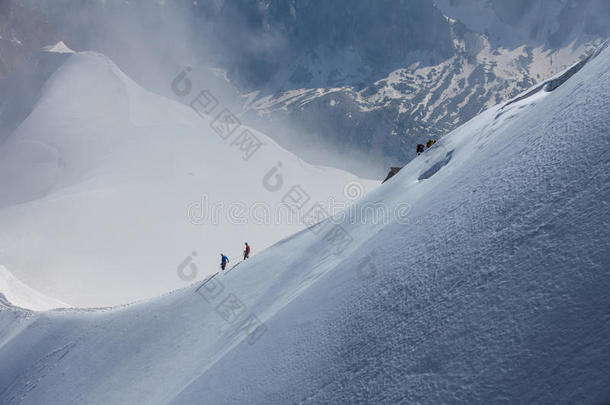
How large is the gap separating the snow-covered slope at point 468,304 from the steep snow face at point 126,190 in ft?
78.9

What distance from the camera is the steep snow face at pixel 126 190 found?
3331cm

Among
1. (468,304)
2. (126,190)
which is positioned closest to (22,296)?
(126,190)

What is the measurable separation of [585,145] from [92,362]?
16.1m

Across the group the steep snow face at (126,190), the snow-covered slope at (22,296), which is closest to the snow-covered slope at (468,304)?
the snow-covered slope at (22,296)

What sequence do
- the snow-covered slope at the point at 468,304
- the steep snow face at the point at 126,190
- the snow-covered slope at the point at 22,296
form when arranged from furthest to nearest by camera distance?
the steep snow face at the point at 126,190 → the snow-covered slope at the point at 22,296 → the snow-covered slope at the point at 468,304

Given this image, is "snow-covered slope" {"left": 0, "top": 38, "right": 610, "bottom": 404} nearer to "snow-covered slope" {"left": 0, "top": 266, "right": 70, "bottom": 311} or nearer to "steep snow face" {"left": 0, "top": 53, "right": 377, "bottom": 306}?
"snow-covered slope" {"left": 0, "top": 266, "right": 70, "bottom": 311}

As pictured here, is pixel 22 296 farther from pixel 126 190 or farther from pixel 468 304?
pixel 468 304

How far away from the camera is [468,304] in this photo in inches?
198

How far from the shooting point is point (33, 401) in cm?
1413

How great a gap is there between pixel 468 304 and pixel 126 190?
45.6m

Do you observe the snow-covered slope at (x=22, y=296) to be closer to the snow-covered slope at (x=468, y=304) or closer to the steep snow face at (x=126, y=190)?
the steep snow face at (x=126, y=190)

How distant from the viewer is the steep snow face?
33.3 m

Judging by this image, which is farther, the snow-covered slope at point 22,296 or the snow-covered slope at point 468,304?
the snow-covered slope at point 22,296

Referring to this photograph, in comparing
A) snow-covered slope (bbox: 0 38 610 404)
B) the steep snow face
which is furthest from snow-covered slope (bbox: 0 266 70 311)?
snow-covered slope (bbox: 0 38 610 404)
